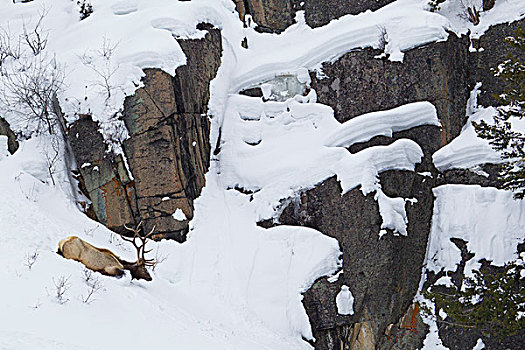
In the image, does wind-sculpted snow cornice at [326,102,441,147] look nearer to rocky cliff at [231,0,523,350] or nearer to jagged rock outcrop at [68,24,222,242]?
rocky cliff at [231,0,523,350]

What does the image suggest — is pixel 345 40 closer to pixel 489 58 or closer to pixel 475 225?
pixel 489 58

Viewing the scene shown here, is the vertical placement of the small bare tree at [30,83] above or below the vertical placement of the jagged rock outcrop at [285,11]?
below

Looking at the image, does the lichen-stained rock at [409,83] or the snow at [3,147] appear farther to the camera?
the lichen-stained rock at [409,83]

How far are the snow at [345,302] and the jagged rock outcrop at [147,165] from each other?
365cm

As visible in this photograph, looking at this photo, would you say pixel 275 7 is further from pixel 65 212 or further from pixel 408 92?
pixel 65 212

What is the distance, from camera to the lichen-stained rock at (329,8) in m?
14.7

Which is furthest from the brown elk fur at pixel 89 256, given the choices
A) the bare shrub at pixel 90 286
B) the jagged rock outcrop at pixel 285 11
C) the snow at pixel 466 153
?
the jagged rock outcrop at pixel 285 11

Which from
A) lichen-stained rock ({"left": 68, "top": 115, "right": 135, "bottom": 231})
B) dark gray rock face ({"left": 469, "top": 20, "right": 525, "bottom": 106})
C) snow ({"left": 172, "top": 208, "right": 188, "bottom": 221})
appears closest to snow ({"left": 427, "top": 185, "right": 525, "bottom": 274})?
dark gray rock face ({"left": 469, "top": 20, "right": 525, "bottom": 106})

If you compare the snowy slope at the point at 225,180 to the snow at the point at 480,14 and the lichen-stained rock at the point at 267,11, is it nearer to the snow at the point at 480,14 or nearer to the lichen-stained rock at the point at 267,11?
the snow at the point at 480,14

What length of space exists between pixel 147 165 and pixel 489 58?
861 centimetres

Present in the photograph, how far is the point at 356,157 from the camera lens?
1128cm

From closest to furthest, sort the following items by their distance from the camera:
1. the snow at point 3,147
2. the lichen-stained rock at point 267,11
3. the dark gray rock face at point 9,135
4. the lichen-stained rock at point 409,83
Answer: the snow at point 3,147
the dark gray rock face at point 9,135
the lichen-stained rock at point 409,83
the lichen-stained rock at point 267,11

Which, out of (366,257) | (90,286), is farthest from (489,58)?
(90,286)

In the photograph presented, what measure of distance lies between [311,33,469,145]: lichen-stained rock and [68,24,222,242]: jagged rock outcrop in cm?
383
